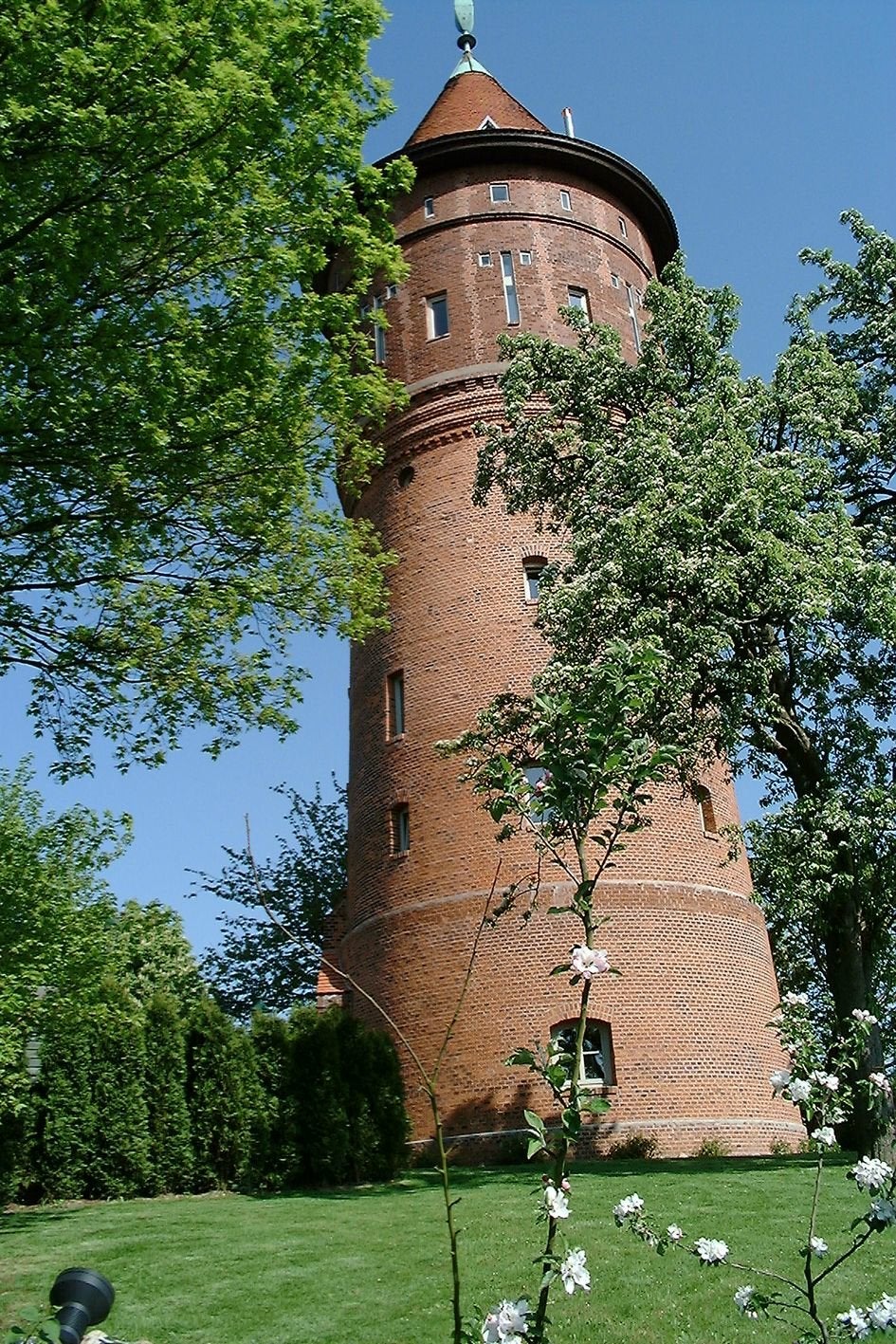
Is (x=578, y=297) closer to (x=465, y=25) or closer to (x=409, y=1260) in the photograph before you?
(x=465, y=25)

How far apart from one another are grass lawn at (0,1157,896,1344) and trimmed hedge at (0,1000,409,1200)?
109 cm

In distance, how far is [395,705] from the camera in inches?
757

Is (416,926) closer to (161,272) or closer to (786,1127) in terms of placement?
(786,1127)

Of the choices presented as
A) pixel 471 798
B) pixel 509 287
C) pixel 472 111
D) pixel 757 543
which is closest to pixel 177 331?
pixel 757 543

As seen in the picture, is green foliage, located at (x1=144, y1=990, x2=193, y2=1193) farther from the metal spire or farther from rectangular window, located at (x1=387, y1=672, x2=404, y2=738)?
the metal spire

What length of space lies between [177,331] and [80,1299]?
8075 millimetres

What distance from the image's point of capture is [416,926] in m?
17.3

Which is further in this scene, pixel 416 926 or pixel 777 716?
pixel 416 926

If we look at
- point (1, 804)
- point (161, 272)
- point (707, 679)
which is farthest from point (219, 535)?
point (1, 804)

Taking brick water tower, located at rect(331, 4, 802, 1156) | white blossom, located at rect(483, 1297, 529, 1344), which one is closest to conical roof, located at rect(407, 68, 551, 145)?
brick water tower, located at rect(331, 4, 802, 1156)

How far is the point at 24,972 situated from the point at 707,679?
9.29 metres

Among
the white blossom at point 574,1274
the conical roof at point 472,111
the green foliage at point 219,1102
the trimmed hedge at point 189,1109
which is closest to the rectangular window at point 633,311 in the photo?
the conical roof at point 472,111

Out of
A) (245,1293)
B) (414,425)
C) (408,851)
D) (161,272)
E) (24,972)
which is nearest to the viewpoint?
(245,1293)

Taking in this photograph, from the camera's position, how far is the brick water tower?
1595cm
